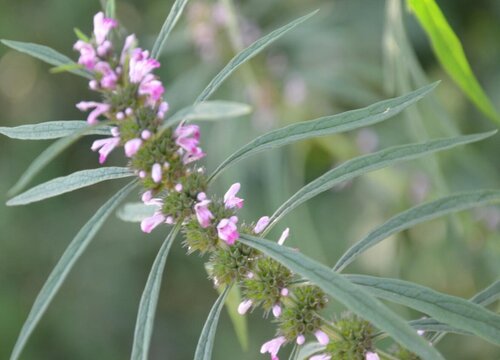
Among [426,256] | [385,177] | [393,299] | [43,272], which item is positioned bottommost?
[393,299]

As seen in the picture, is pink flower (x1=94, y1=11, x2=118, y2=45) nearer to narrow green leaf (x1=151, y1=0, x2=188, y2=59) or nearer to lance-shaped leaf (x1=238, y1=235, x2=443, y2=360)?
narrow green leaf (x1=151, y1=0, x2=188, y2=59)

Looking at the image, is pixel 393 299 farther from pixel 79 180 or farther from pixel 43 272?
pixel 43 272

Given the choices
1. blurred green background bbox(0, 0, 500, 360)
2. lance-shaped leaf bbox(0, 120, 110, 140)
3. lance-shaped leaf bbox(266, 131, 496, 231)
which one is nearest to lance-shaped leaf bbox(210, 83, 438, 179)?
lance-shaped leaf bbox(266, 131, 496, 231)

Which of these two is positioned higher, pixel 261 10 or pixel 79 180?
pixel 261 10

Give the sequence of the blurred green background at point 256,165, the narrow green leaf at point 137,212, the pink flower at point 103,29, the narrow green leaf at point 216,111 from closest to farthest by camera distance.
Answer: the narrow green leaf at point 216,111
the pink flower at point 103,29
the narrow green leaf at point 137,212
the blurred green background at point 256,165

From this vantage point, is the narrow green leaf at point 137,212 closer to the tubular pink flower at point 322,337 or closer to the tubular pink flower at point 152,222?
the tubular pink flower at point 152,222

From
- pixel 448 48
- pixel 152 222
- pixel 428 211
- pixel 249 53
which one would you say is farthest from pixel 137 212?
pixel 448 48

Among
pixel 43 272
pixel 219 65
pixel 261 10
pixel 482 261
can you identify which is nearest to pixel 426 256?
pixel 482 261

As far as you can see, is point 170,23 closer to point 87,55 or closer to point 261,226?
point 87,55

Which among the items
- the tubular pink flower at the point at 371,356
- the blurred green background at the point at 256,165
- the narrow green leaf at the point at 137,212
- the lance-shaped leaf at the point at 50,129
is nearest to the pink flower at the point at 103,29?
the lance-shaped leaf at the point at 50,129
